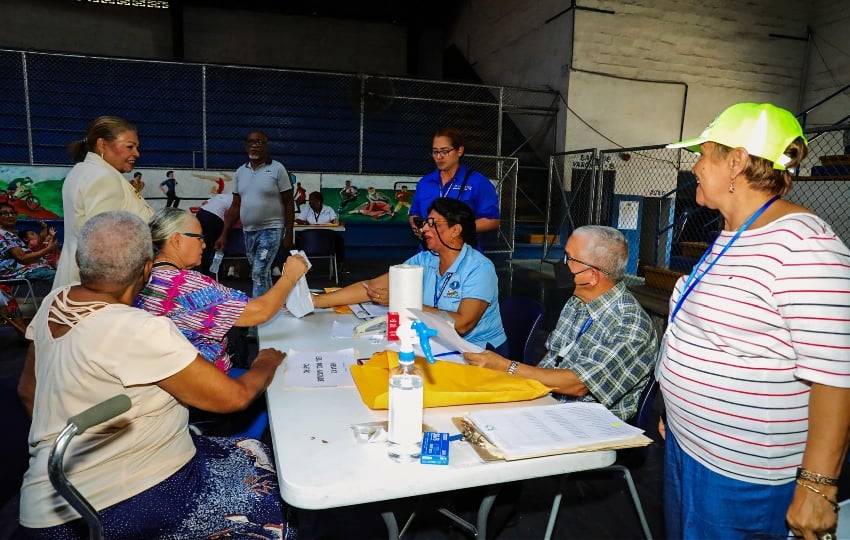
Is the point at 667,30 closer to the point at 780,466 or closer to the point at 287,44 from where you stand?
the point at 287,44

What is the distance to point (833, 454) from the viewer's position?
1.22 meters

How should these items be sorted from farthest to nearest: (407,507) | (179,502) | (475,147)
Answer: (475,147), (407,507), (179,502)

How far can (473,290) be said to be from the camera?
108 inches

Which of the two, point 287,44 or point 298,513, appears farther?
point 287,44

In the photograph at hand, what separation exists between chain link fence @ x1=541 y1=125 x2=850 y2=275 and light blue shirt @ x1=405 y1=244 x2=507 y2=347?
15.9 feet

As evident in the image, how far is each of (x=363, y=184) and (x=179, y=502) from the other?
323 inches

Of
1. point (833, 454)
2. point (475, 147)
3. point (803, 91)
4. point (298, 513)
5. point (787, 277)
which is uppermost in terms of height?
point (803, 91)

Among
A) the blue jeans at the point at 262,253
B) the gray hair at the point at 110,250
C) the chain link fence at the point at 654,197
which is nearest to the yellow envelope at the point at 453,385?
the gray hair at the point at 110,250

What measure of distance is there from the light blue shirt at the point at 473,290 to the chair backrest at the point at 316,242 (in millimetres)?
5053

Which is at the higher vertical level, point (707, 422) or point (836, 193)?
point (836, 193)

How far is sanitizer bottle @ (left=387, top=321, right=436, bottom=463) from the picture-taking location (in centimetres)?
132

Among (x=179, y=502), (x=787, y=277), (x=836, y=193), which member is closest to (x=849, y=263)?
(x=787, y=277)

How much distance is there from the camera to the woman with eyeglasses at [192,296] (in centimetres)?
204

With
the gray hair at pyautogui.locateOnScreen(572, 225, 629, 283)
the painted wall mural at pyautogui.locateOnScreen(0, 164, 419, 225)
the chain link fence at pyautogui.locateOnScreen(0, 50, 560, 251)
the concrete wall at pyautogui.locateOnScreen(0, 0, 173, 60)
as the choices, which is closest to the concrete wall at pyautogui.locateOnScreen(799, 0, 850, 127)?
the chain link fence at pyautogui.locateOnScreen(0, 50, 560, 251)
